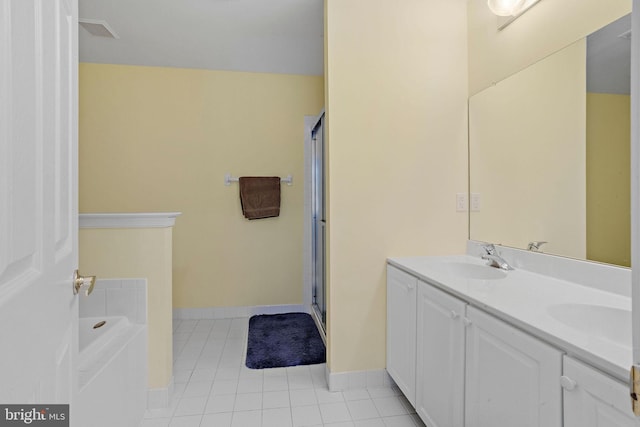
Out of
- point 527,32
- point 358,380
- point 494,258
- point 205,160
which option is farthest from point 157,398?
point 527,32

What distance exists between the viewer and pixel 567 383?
31.5 inches

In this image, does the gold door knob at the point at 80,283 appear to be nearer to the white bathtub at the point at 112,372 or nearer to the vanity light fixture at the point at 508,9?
the white bathtub at the point at 112,372

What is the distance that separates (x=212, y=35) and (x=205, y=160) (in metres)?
1.14

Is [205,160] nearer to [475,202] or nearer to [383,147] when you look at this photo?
[383,147]

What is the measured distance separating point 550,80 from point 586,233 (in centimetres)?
74

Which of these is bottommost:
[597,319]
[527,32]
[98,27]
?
[597,319]

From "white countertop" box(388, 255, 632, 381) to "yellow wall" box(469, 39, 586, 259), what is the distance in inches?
8.5

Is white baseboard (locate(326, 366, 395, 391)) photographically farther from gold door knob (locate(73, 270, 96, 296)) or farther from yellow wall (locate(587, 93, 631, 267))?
gold door knob (locate(73, 270, 96, 296))

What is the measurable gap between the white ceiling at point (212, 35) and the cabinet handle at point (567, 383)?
242 centimetres

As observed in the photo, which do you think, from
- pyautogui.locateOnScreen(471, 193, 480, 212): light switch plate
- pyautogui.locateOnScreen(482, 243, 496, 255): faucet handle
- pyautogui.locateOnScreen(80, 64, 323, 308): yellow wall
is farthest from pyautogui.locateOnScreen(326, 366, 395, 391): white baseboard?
pyautogui.locateOnScreen(80, 64, 323, 308): yellow wall

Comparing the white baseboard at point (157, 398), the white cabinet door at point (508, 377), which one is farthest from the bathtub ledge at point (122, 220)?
the white cabinet door at point (508, 377)

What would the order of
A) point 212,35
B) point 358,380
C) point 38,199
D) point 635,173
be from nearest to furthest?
point 635,173
point 38,199
point 358,380
point 212,35

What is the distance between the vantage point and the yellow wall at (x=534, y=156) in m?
1.42

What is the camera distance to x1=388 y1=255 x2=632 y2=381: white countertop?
75 centimetres
